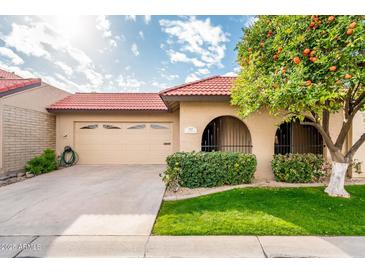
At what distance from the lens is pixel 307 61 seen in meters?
3.99

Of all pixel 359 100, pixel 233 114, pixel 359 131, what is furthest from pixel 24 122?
pixel 359 131

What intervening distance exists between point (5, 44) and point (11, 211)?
6961mm

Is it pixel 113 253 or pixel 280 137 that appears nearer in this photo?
pixel 113 253

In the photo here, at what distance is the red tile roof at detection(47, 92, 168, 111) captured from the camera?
34.5 ft

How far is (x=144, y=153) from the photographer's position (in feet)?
35.9

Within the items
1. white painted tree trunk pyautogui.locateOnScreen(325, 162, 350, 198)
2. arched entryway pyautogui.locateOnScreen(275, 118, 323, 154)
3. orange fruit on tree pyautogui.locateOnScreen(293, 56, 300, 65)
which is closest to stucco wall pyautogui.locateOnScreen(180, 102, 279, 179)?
arched entryway pyautogui.locateOnScreen(275, 118, 323, 154)

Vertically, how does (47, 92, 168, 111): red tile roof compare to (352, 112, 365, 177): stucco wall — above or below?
above

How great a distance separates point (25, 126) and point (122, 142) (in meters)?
4.49

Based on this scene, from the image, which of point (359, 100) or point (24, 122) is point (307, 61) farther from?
point (24, 122)

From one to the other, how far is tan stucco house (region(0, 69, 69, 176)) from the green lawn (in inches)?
293

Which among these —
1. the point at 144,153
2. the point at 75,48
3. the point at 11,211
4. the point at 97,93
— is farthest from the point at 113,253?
the point at 97,93

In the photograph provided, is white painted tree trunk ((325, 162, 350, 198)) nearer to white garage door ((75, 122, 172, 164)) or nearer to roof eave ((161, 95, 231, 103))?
roof eave ((161, 95, 231, 103))

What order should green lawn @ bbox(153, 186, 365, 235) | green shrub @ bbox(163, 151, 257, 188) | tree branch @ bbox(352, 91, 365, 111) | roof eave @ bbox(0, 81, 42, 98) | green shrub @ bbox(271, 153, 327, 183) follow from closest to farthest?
1. green lawn @ bbox(153, 186, 365, 235)
2. tree branch @ bbox(352, 91, 365, 111)
3. green shrub @ bbox(163, 151, 257, 188)
4. green shrub @ bbox(271, 153, 327, 183)
5. roof eave @ bbox(0, 81, 42, 98)
